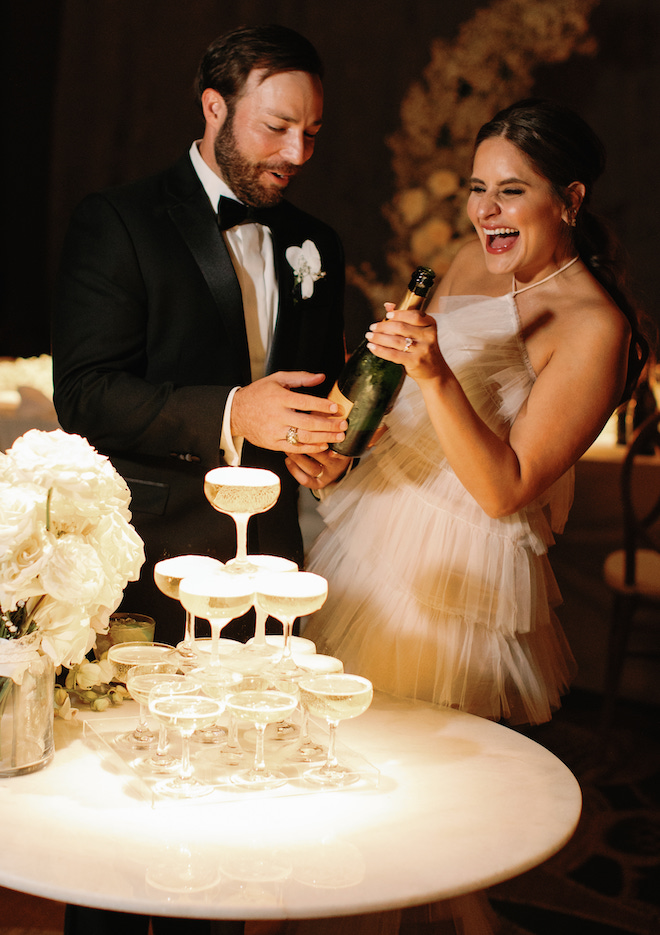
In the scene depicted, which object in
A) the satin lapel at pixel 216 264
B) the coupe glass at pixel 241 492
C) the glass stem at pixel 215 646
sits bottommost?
the glass stem at pixel 215 646

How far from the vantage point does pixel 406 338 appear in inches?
53.2

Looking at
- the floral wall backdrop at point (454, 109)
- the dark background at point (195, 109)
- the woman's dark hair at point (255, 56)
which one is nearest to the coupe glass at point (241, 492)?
the woman's dark hair at point (255, 56)

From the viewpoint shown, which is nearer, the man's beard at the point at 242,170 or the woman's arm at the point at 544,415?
the woman's arm at the point at 544,415

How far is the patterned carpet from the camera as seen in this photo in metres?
2.28

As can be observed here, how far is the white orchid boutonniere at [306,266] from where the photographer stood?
6.23ft

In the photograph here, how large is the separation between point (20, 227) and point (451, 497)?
3200 millimetres

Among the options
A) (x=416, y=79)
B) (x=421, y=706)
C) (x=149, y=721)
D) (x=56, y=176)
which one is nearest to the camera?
(x=149, y=721)

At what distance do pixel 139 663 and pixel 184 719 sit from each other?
220mm

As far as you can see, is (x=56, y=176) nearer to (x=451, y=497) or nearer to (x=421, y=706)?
(x=451, y=497)

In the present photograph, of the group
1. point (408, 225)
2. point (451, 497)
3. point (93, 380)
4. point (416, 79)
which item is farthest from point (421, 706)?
point (416, 79)

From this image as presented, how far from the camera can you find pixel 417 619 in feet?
5.33

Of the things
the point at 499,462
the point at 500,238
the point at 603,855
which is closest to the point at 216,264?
the point at 500,238

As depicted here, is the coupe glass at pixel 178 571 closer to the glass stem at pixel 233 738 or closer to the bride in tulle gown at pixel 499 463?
the glass stem at pixel 233 738

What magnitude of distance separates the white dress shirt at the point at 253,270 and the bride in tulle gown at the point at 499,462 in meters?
0.33
